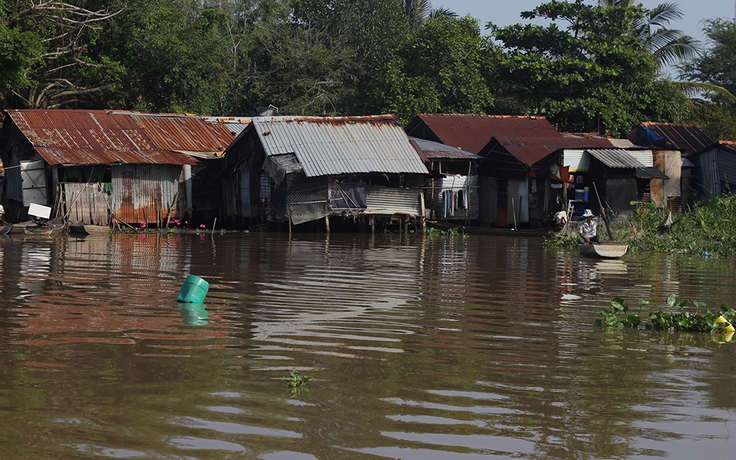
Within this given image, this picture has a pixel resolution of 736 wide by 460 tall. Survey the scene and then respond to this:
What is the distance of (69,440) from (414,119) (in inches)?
1044

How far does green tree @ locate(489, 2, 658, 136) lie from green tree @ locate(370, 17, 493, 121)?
5.36 feet

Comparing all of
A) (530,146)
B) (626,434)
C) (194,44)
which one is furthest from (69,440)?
(194,44)

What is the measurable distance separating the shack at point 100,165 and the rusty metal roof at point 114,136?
27 mm

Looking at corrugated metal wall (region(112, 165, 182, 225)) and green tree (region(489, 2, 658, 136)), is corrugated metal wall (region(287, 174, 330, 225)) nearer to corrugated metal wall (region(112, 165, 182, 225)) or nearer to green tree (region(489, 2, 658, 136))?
corrugated metal wall (region(112, 165, 182, 225))

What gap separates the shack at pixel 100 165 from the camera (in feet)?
78.4

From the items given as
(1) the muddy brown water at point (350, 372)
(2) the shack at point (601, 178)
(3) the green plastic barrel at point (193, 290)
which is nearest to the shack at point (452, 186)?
(2) the shack at point (601, 178)

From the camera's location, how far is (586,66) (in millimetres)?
30625

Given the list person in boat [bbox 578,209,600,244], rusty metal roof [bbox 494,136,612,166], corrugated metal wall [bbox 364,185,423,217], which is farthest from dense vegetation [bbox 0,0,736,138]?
person in boat [bbox 578,209,600,244]

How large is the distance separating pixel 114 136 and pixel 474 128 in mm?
11975

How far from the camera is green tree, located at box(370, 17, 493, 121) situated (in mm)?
33500

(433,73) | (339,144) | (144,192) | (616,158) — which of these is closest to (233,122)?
(144,192)

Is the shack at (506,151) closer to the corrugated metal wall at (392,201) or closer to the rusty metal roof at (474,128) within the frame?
the rusty metal roof at (474,128)

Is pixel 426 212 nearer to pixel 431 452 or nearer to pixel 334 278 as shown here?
pixel 334 278

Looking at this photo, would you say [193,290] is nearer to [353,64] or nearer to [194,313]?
[194,313]
